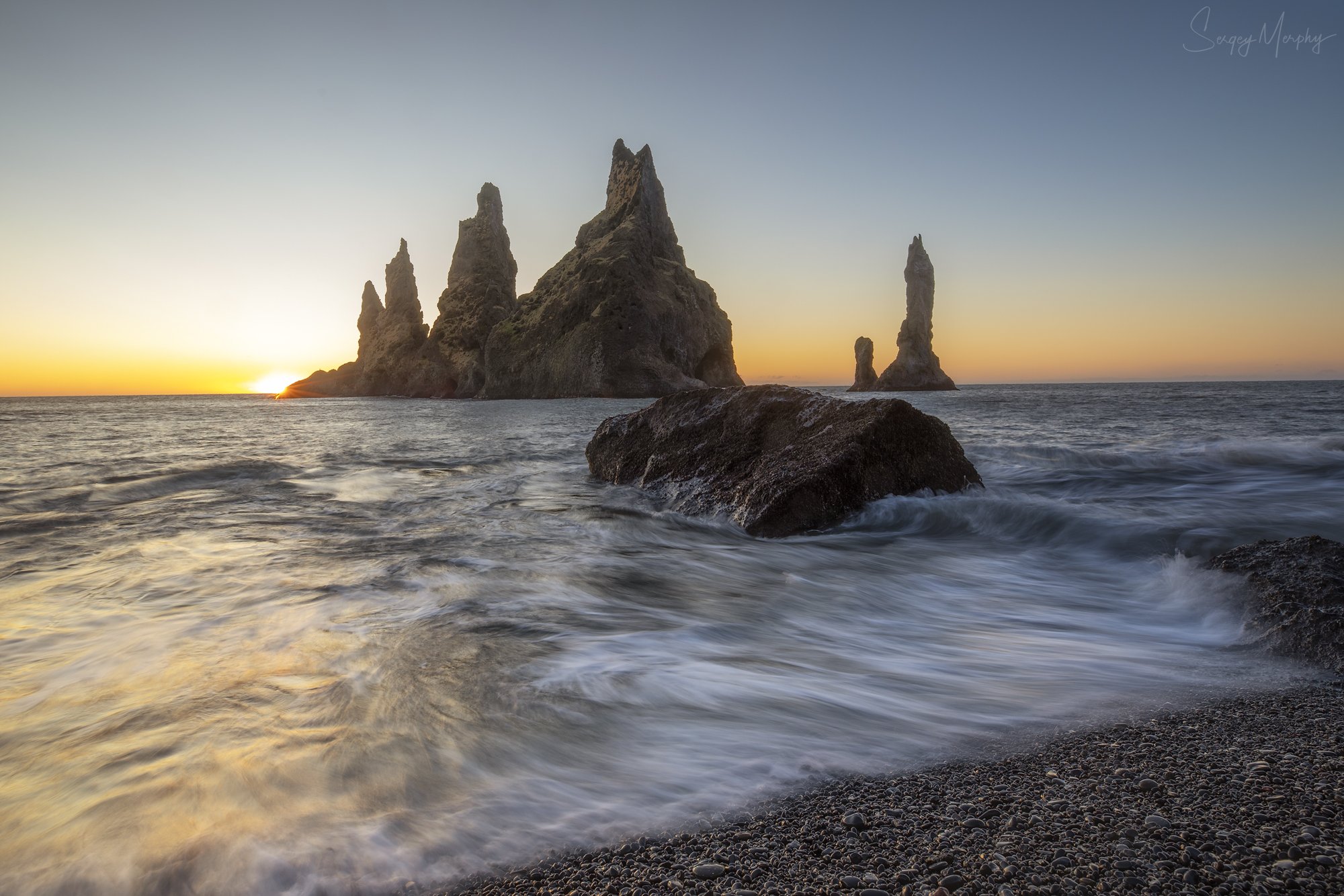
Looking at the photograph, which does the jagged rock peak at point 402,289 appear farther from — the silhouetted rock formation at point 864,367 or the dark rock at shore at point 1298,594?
the dark rock at shore at point 1298,594

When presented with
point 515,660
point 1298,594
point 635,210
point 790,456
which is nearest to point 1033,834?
point 515,660

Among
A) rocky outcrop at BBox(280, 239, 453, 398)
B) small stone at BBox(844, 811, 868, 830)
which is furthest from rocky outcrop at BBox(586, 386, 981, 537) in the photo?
rocky outcrop at BBox(280, 239, 453, 398)

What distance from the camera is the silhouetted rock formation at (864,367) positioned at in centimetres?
7550

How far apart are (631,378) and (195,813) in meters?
61.6

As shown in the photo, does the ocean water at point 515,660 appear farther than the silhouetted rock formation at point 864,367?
No

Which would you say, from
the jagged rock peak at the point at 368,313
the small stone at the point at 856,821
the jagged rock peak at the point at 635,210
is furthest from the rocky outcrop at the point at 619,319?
the small stone at the point at 856,821

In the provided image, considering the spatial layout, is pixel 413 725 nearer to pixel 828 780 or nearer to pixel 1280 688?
pixel 828 780

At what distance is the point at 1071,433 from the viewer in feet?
52.9

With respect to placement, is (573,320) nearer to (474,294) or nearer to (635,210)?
(635,210)

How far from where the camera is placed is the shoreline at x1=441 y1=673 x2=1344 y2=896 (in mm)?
1349

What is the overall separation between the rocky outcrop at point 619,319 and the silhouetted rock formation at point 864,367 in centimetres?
1480

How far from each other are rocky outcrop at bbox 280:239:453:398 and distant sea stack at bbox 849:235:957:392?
51.3m

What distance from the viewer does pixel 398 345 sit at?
3440 inches

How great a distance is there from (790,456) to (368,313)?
325ft
